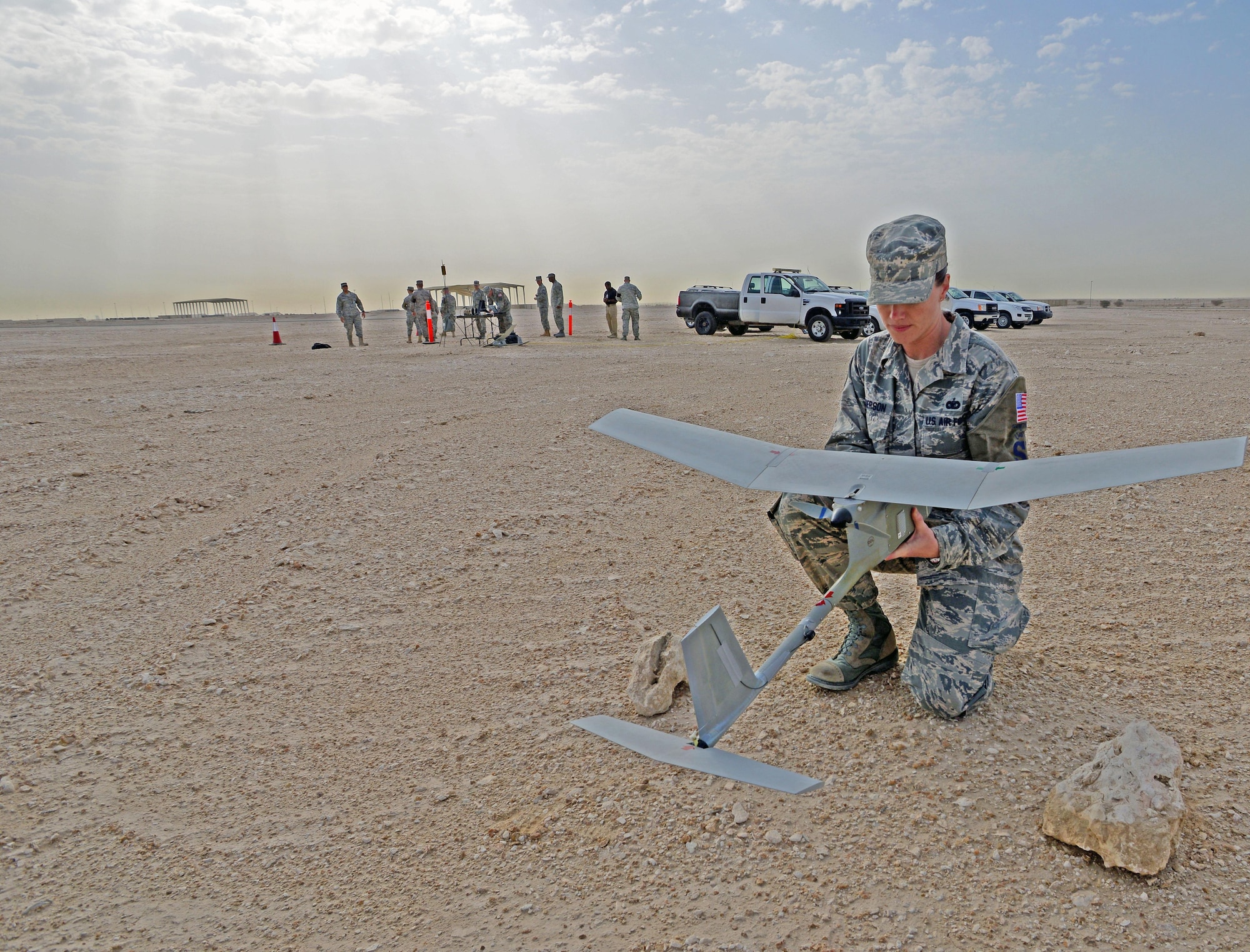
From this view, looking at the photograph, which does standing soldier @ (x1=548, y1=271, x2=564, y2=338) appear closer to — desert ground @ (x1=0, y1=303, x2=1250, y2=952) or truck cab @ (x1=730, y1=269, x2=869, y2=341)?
truck cab @ (x1=730, y1=269, x2=869, y2=341)

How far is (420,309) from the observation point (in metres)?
23.0

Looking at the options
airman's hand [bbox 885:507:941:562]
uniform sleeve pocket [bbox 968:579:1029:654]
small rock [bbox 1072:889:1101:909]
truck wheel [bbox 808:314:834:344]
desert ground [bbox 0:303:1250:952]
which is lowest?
small rock [bbox 1072:889:1101:909]

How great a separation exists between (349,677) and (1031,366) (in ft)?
43.0

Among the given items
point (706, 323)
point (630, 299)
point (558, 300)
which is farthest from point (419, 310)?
point (706, 323)

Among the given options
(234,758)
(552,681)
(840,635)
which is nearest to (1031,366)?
(840,635)

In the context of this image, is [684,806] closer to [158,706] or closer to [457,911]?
[457,911]

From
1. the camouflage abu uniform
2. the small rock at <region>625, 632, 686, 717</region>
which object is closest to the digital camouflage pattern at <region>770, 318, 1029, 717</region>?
the small rock at <region>625, 632, 686, 717</region>

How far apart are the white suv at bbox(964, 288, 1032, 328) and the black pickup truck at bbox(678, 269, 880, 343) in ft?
35.5

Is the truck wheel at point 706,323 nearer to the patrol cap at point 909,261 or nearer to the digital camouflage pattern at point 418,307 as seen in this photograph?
the digital camouflage pattern at point 418,307

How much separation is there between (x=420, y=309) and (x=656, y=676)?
21.8 m

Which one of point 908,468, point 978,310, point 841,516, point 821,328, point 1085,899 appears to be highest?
point 978,310

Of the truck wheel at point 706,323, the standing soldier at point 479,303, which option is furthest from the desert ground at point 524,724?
the truck wheel at point 706,323

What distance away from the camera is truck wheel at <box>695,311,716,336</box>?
2339cm

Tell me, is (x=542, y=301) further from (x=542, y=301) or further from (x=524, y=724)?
(x=524, y=724)
